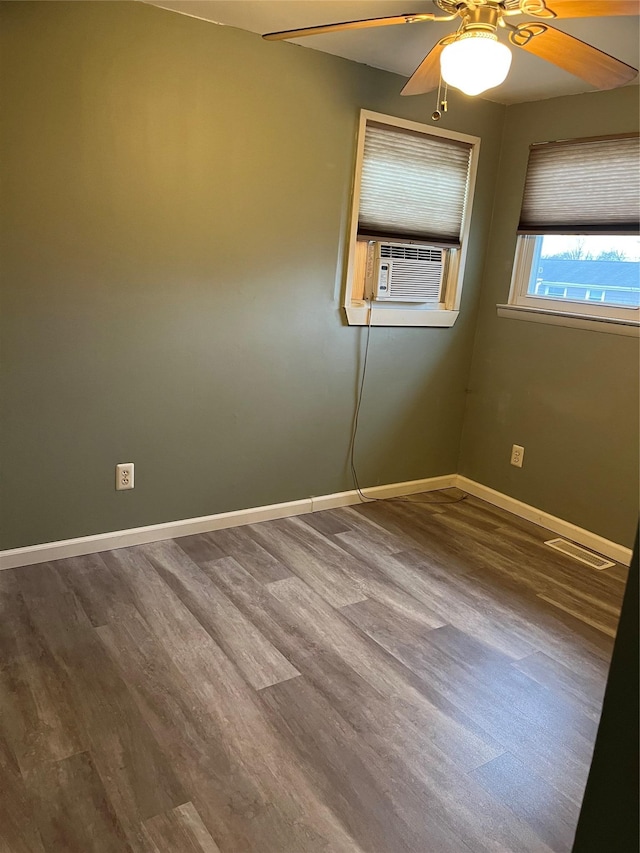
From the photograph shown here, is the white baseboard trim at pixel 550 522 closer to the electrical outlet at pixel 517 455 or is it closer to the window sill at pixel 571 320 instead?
the electrical outlet at pixel 517 455

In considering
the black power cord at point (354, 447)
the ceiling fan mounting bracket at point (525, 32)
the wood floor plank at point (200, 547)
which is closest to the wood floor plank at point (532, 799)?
the wood floor plank at point (200, 547)

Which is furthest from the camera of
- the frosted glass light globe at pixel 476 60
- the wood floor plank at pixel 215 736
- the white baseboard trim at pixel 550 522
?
the white baseboard trim at pixel 550 522

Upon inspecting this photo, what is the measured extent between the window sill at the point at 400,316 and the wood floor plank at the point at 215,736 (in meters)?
1.73

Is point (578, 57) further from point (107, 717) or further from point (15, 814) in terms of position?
point (15, 814)

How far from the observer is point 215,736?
193cm

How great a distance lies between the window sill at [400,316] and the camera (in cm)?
349

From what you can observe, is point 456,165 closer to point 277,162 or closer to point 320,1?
point 277,162

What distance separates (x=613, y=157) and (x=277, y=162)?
1646 millimetres

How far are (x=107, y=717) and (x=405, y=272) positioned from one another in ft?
8.57

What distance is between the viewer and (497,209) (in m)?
3.82

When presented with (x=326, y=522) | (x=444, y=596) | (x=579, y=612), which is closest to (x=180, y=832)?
(x=444, y=596)

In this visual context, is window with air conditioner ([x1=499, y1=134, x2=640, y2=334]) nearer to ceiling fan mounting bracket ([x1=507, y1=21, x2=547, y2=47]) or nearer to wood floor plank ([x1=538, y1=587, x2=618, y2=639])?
wood floor plank ([x1=538, y1=587, x2=618, y2=639])

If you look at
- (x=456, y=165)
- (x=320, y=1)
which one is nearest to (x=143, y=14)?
(x=320, y=1)

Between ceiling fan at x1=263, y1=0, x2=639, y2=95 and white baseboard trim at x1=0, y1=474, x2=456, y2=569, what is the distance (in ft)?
6.97
